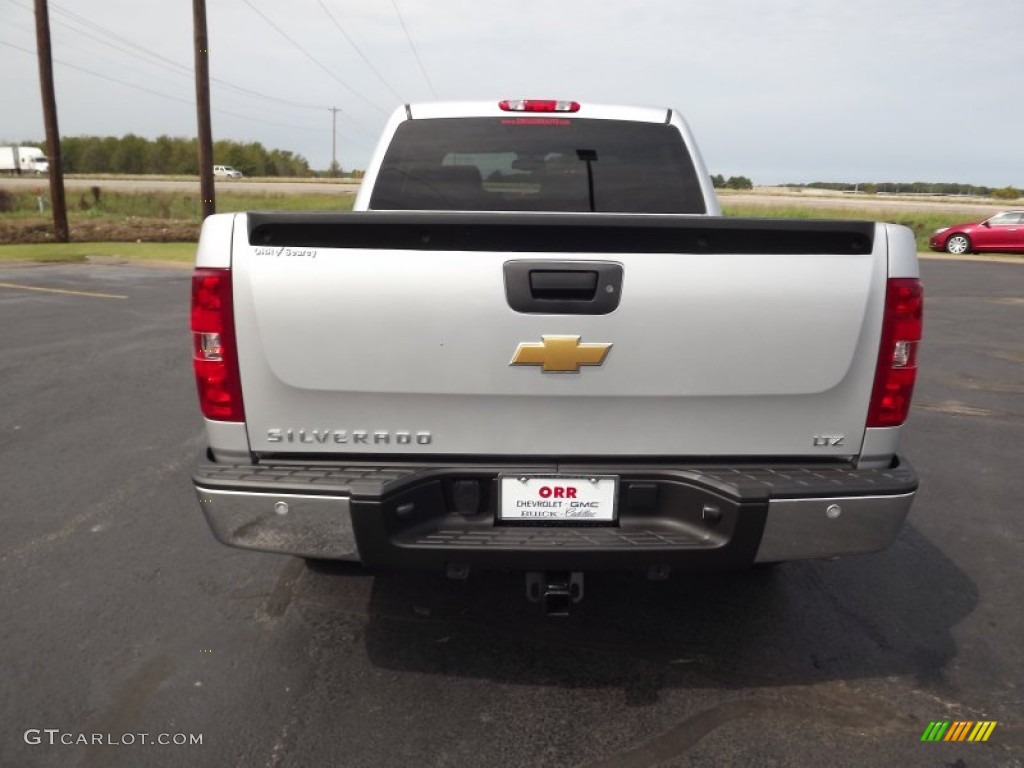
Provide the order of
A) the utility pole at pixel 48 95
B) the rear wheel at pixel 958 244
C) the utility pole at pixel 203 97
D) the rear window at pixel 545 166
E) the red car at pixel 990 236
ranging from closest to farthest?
the rear window at pixel 545 166 → the utility pole at pixel 203 97 → the utility pole at pixel 48 95 → the red car at pixel 990 236 → the rear wheel at pixel 958 244

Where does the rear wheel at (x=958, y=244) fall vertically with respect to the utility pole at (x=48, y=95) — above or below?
below

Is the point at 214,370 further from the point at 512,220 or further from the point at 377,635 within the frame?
the point at 377,635

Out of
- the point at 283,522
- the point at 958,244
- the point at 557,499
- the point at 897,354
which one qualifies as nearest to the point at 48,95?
the point at 283,522

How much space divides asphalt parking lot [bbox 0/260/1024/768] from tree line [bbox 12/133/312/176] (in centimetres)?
10148

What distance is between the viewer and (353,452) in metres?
2.59

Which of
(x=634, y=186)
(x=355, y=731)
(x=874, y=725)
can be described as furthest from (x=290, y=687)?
(x=634, y=186)

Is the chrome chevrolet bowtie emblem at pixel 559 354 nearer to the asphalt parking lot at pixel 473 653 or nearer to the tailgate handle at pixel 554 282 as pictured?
the tailgate handle at pixel 554 282

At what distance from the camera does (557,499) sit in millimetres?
2525

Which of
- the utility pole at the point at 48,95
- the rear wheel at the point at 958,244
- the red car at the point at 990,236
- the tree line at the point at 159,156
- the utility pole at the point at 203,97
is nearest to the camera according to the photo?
the utility pole at the point at 203,97

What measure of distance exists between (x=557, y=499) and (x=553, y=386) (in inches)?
13.8

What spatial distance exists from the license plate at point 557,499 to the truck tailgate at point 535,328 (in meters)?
0.14

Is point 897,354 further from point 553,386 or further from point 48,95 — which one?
point 48,95

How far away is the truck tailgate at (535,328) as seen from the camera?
2.43 m

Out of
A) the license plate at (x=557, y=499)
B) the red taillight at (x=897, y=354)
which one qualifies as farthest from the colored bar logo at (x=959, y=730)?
the license plate at (x=557, y=499)
